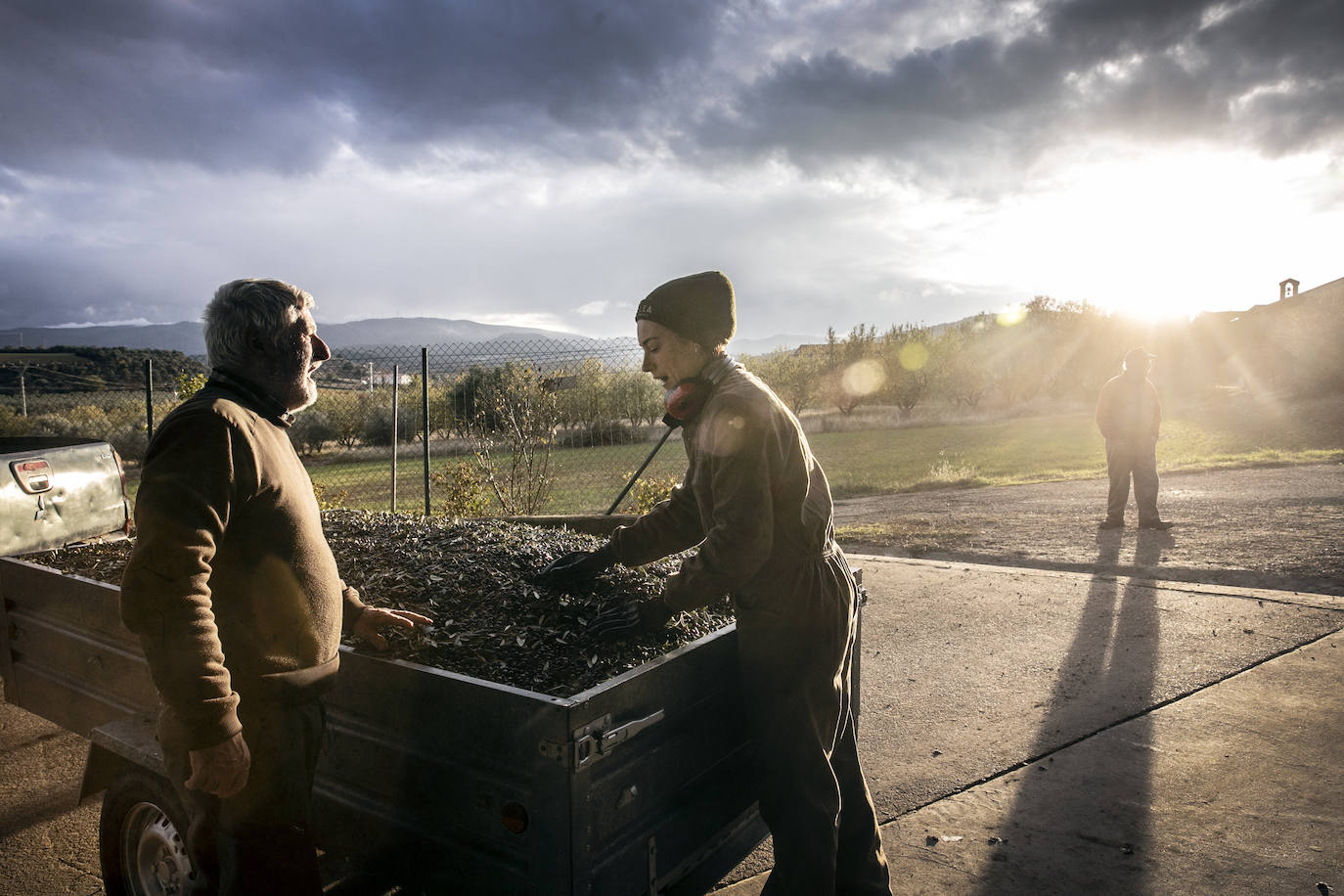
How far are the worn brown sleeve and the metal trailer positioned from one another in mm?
394

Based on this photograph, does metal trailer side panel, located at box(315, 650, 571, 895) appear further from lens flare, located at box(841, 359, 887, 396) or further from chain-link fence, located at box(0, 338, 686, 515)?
lens flare, located at box(841, 359, 887, 396)

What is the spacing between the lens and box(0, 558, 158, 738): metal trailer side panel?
2.53m

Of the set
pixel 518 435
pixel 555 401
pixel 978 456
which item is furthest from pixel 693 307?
pixel 978 456

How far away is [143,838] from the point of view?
7.75 feet

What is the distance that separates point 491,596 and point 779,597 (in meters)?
1.05

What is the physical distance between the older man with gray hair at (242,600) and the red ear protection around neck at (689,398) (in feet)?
3.39

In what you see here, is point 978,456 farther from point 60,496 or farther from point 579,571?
point 579,571

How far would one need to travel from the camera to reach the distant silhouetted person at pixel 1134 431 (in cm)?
877

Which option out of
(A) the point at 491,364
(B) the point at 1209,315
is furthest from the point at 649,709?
(B) the point at 1209,315

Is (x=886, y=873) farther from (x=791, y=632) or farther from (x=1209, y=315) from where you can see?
(x=1209, y=315)

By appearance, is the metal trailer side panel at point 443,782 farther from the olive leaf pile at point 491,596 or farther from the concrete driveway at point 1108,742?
the concrete driveway at point 1108,742

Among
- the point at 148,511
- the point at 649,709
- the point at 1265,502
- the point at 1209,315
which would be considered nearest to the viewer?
the point at 148,511

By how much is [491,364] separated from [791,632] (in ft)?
26.3

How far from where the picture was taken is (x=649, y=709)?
1.93 metres
